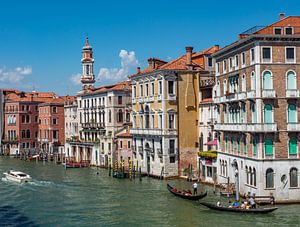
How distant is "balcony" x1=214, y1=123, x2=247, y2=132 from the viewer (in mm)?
26422

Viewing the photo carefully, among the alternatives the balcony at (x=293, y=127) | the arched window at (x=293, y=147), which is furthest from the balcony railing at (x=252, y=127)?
the arched window at (x=293, y=147)

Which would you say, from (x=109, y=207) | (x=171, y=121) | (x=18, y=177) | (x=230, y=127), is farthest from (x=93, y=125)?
(x=109, y=207)

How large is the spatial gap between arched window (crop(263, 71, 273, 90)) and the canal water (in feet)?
18.4

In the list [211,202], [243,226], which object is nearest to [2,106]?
[211,202]

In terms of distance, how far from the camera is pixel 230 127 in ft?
93.1

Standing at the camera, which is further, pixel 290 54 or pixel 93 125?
pixel 93 125

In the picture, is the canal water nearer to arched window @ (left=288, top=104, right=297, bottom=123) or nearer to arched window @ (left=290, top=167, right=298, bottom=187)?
arched window @ (left=290, top=167, right=298, bottom=187)

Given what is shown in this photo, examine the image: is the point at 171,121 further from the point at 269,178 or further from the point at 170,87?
the point at 269,178

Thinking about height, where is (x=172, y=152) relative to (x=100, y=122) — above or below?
below

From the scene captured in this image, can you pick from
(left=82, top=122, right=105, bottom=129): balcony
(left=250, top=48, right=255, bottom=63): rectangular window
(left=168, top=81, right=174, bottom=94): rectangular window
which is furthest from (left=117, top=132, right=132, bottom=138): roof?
(left=250, top=48, right=255, bottom=63): rectangular window

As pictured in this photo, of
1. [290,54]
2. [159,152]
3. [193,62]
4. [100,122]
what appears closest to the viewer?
[290,54]

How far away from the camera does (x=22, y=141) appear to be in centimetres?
6456

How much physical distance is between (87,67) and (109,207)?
35844 mm

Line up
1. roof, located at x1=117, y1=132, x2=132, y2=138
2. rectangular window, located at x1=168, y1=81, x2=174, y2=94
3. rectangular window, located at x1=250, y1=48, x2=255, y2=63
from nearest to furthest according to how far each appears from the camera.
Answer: rectangular window, located at x1=250, y1=48, x2=255, y2=63 → rectangular window, located at x1=168, y1=81, x2=174, y2=94 → roof, located at x1=117, y1=132, x2=132, y2=138
